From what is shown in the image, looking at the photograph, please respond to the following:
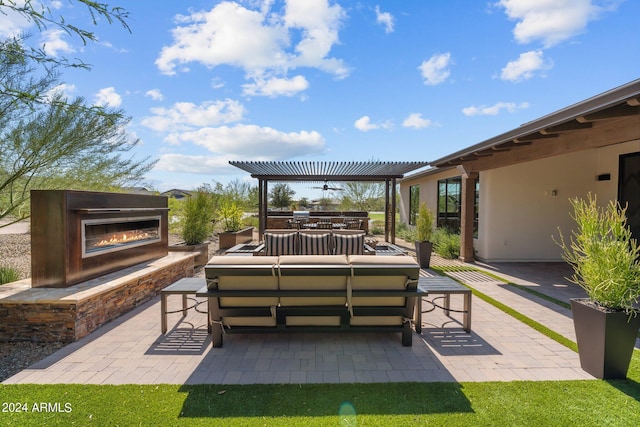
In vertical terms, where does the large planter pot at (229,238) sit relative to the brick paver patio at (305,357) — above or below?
above

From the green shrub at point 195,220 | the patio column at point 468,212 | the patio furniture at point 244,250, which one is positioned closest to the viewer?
the patio furniture at point 244,250

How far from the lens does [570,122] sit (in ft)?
14.5

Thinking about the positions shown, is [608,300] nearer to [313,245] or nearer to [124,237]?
[313,245]

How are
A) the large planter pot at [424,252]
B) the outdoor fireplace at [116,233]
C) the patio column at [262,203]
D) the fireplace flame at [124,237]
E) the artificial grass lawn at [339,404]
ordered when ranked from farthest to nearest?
the patio column at [262,203]
the large planter pot at [424,252]
the fireplace flame at [124,237]
the outdoor fireplace at [116,233]
the artificial grass lawn at [339,404]

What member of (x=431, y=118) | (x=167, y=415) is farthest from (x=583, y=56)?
(x=167, y=415)

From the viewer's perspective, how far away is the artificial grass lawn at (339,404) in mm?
2107

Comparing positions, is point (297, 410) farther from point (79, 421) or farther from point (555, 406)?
point (555, 406)

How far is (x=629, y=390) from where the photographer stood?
2.48 meters

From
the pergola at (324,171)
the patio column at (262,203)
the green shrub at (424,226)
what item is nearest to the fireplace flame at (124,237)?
the pergola at (324,171)

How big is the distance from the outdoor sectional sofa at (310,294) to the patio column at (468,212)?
586cm

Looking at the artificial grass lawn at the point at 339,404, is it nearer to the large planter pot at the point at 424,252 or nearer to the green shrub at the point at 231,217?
the large planter pot at the point at 424,252

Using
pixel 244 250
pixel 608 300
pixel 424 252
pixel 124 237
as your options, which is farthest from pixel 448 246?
pixel 124 237

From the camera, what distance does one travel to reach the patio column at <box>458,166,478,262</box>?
321 inches

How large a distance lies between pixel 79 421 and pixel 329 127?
12.7 m
